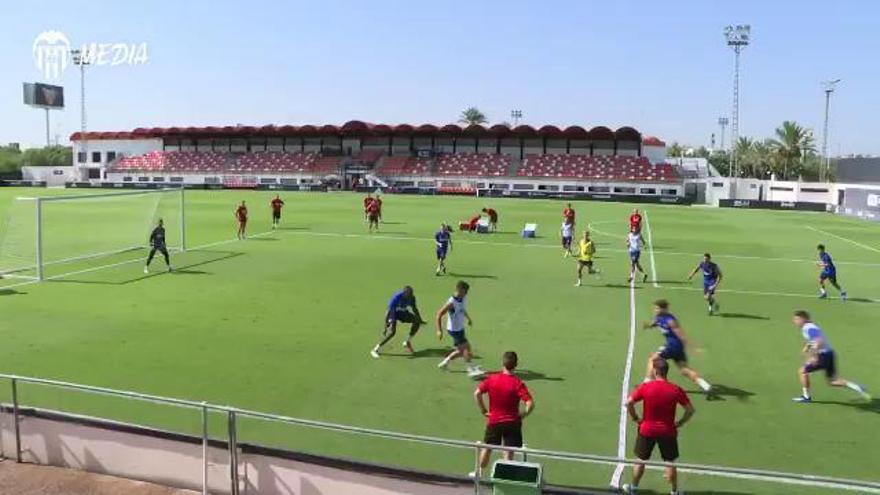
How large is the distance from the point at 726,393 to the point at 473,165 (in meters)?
81.5

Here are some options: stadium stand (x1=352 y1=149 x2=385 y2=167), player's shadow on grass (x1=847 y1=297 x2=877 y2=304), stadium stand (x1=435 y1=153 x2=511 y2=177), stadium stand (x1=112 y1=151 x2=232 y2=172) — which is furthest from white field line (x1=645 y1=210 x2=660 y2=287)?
stadium stand (x1=112 y1=151 x2=232 y2=172)

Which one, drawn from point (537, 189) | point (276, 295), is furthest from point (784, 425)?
point (537, 189)

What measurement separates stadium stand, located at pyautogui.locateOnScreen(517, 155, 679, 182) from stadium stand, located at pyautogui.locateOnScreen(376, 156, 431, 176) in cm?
1233

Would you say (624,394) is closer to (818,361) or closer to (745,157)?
Answer: (818,361)

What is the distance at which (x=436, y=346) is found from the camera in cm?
1504

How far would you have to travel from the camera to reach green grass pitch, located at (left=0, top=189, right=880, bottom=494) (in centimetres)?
1016

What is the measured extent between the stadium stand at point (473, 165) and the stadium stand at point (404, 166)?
1.66 m

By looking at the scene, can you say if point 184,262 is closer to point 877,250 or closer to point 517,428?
point 517,428

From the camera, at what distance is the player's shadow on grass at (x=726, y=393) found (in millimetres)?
12109

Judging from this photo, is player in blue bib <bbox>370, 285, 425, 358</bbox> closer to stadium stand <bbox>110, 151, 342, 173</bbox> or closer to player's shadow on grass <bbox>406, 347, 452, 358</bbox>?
player's shadow on grass <bbox>406, 347, 452, 358</bbox>

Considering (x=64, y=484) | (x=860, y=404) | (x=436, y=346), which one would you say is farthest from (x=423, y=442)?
(x=860, y=404)

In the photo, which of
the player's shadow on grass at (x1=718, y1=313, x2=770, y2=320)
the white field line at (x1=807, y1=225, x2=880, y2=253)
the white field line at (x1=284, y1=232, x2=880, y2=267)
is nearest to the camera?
the player's shadow on grass at (x1=718, y1=313, x2=770, y2=320)

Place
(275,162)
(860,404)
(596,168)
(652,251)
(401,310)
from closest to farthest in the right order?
(860,404)
(401,310)
(652,251)
(596,168)
(275,162)

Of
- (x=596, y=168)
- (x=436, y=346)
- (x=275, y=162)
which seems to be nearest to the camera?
(x=436, y=346)
